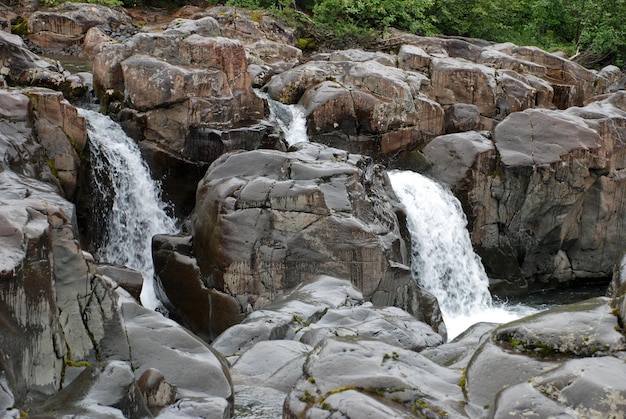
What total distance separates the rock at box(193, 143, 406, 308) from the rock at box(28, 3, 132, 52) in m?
14.6

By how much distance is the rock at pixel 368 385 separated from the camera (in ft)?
19.4

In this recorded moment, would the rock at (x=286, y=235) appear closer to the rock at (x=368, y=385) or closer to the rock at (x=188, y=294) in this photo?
the rock at (x=188, y=294)

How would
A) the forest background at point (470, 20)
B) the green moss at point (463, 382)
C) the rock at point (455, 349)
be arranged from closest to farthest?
the green moss at point (463, 382)
the rock at point (455, 349)
the forest background at point (470, 20)

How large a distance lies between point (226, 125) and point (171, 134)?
53.6 inches

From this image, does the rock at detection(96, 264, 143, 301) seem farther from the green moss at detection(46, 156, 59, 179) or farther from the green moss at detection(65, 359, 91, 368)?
the green moss at detection(65, 359, 91, 368)

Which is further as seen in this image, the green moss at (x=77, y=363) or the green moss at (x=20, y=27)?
the green moss at (x=20, y=27)

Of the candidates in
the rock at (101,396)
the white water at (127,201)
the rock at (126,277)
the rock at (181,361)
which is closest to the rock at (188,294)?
the white water at (127,201)

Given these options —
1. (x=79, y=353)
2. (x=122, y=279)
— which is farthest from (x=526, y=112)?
(x=79, y=353)

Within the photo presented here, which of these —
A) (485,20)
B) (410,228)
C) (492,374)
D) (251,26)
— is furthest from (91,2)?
(492,374)

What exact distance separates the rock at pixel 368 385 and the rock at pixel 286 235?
698 centimetres

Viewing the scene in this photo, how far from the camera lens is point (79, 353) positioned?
678 cm

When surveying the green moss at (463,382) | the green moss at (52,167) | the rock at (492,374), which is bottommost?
the green moss at (52,167)

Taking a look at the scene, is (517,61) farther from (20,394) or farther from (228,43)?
(20,394)

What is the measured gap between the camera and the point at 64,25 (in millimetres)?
26719
